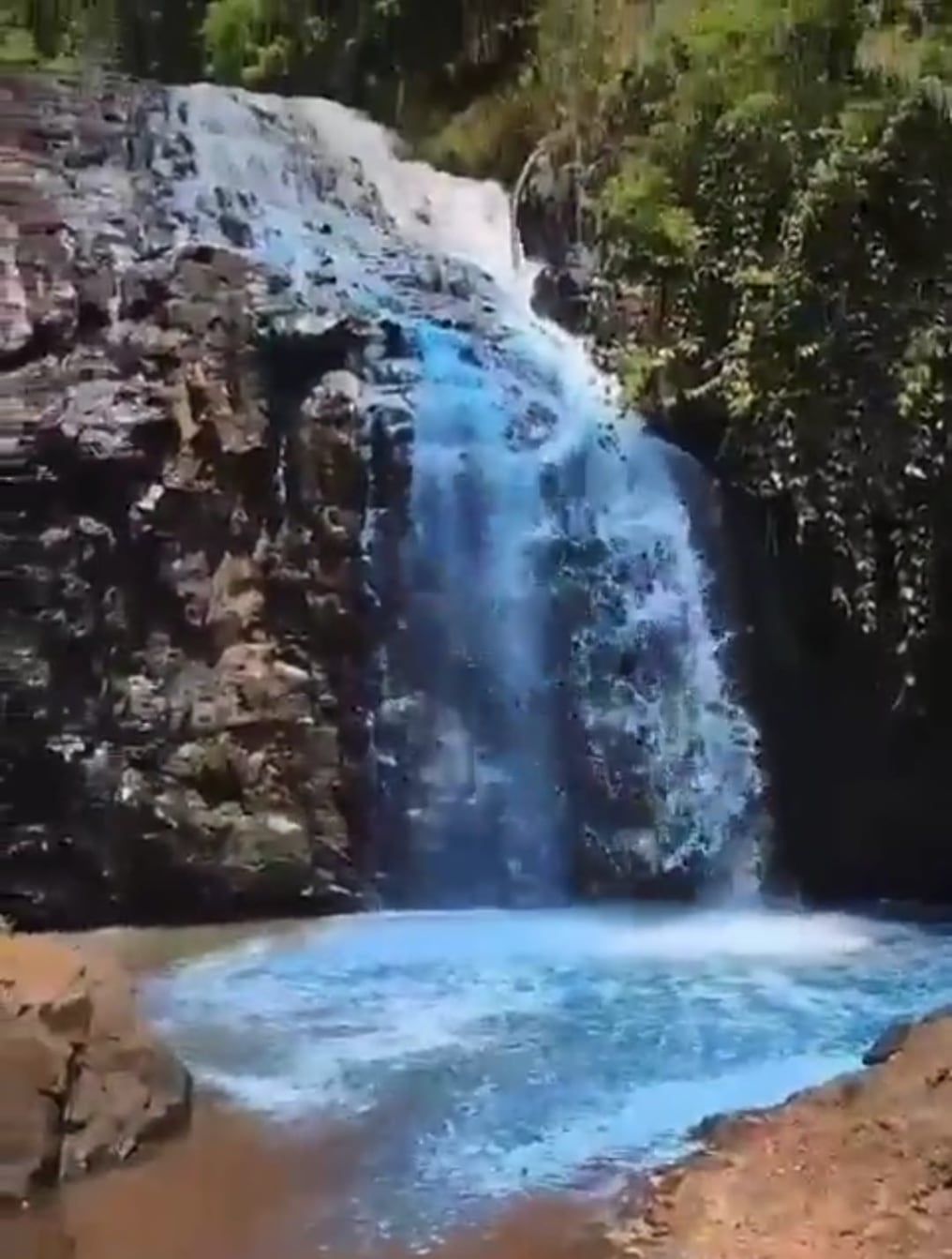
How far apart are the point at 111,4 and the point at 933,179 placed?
13.8 ft

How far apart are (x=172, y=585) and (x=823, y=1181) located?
3.96 metres

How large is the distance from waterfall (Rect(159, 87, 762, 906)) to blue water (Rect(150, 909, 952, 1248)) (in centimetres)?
38

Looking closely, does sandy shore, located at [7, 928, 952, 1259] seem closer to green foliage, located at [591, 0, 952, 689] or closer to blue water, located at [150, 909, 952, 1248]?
blue water, located at [150, 909, 952, 1248]

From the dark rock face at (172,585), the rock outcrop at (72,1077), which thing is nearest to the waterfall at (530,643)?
the dark rock face at (172,585)

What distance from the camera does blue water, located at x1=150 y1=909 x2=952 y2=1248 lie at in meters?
4.03

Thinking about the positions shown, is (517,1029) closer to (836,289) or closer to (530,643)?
(530,643)

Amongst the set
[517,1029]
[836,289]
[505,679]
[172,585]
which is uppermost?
[836,289]

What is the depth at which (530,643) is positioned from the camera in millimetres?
7203

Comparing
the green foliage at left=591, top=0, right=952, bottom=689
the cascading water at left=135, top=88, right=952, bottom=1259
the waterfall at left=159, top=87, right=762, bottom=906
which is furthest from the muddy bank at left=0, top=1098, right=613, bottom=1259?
the green foliage at left=591, top=0, right=952, bottom=689

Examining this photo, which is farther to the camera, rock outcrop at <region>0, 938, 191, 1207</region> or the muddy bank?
rock outcrop at <region>0, 938, 191, 1207</region>

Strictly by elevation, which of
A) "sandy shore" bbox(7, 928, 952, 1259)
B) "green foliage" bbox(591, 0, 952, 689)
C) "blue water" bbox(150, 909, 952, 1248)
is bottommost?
"blue water" bbox(150, 909, 952, 1248)

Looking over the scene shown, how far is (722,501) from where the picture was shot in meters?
7.39

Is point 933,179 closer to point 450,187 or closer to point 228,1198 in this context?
point 450,187

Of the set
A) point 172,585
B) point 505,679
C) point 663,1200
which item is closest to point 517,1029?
point 663,1200
